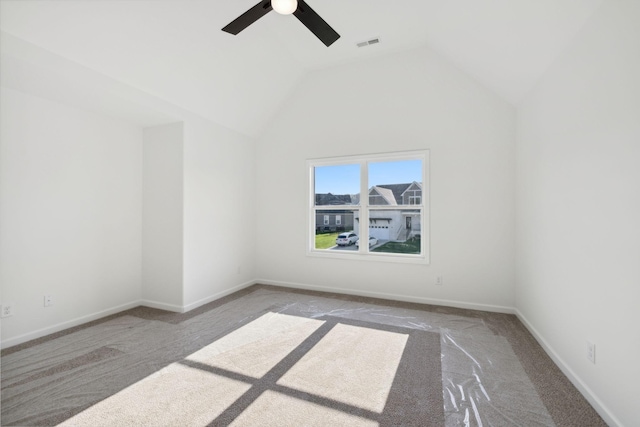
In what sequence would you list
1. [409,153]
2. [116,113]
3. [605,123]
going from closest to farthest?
1. [605,123]
2. [116,113]
3. [409,153]

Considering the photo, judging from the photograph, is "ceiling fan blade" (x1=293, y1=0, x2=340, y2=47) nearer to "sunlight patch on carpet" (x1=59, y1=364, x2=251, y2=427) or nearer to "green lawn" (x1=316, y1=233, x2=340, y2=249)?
"sunlight patch on carpet" (x1=59, y1=364, x2=251, y2=427)

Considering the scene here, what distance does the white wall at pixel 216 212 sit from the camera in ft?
12.1

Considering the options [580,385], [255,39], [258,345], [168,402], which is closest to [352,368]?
[258,345]

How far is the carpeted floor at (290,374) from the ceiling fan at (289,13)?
8.91 feet

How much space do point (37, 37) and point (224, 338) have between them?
298 cm

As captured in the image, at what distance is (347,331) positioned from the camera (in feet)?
9.93

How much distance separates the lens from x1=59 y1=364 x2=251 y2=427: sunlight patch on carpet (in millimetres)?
1711

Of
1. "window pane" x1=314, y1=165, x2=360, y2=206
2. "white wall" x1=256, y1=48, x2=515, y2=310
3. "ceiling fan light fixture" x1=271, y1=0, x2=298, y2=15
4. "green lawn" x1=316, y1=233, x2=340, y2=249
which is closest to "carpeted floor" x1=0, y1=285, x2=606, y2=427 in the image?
"white wall" x1=256, y1=48, x2=515, y2=310

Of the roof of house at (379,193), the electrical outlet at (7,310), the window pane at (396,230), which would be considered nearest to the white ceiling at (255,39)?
the roof of house at (379,193)

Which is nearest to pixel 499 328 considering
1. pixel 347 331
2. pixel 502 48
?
pixel 347 331

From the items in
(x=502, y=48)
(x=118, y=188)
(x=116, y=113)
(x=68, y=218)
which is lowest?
(x=68, y=218)

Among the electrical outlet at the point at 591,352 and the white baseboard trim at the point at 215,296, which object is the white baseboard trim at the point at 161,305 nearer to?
the white baseboard trim at the point at 215,296

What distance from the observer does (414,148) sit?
13.0 feet

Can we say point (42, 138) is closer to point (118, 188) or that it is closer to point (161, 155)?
point (118, 188)
